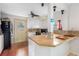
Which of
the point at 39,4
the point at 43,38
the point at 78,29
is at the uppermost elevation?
the point at 39,4

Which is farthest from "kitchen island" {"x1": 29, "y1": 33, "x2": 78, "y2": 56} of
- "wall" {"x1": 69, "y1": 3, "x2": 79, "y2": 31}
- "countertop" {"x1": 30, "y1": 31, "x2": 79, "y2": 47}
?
"wall" {"x1": 69, "y1": 3, "x2": 79, "y2": 31}

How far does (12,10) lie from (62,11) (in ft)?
1.75

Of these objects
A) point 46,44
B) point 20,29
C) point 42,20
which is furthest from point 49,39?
point 20,29

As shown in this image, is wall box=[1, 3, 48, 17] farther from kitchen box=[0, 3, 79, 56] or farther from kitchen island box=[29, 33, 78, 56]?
kitchen island box=[29, 33, 78, 56]

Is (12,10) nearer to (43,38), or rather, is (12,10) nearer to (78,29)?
(43,38)

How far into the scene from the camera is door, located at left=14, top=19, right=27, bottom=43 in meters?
1.05

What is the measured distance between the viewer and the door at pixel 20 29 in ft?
3.44

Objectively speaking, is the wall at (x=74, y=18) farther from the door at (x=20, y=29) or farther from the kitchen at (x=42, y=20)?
the door at (x=20, y=29)

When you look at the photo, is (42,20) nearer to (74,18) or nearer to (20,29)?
(20,29)

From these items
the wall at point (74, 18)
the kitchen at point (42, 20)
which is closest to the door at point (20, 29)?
the kitchen at point (42, 20)

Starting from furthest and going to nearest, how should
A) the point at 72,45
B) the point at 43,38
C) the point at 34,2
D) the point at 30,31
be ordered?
the point at 72,45 < the point at 43,38 < the point at 30,31 < the point at 34,2

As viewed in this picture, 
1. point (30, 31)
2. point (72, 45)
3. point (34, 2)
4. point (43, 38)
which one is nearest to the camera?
point (34, 2)

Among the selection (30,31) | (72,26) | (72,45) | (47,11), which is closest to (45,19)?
(47,11)

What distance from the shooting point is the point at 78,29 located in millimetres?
1158
